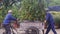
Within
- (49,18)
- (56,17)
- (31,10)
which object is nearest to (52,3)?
(49,18)

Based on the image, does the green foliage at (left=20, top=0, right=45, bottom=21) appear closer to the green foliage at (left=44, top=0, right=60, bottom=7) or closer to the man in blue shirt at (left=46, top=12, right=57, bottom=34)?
the green foliage at (left=44, top=0, right=60, bottom=7)

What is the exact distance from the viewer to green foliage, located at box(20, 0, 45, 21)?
777 centimetres

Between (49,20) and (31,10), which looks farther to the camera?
(31,10)

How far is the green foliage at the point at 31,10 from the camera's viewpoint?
7.77 metres

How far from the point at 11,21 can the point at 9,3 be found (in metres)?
0.83

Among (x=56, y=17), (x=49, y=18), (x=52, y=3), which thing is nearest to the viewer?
(x=49, y=18)

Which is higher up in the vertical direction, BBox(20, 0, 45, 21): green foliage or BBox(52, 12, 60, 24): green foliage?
BBox(20, 0, 45, 21): green foliage

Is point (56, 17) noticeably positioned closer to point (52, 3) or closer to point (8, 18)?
point (52, 3)

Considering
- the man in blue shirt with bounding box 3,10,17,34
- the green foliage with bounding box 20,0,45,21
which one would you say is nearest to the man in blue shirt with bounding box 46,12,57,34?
the green foliage with bounding box 20,0,45,21

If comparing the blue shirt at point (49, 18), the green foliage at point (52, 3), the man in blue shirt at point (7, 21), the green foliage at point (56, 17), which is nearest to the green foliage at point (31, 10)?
the green foliage at point (52, 3)

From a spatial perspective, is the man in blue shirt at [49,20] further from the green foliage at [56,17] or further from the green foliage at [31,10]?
the green foliage at [56,17]

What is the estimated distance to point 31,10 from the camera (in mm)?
7793

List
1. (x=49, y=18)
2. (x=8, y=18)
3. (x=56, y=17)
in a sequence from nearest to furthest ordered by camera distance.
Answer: (x=8, y=18) → (x=49, y=18) → (x=56, y=17)

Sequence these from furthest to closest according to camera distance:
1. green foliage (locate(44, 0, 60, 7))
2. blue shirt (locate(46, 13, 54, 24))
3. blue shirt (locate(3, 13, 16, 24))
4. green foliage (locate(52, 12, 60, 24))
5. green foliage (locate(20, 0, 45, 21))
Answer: green foliage (locate(52, 12, 60, 24))
green foliage (locate(20, 0, 45, 21))
green foliage (locate(44, 0, 60, 7))
blue shirt (locate(46, 13, 54, 24))
blue shirt (locate(3, 13, 16, 24))
